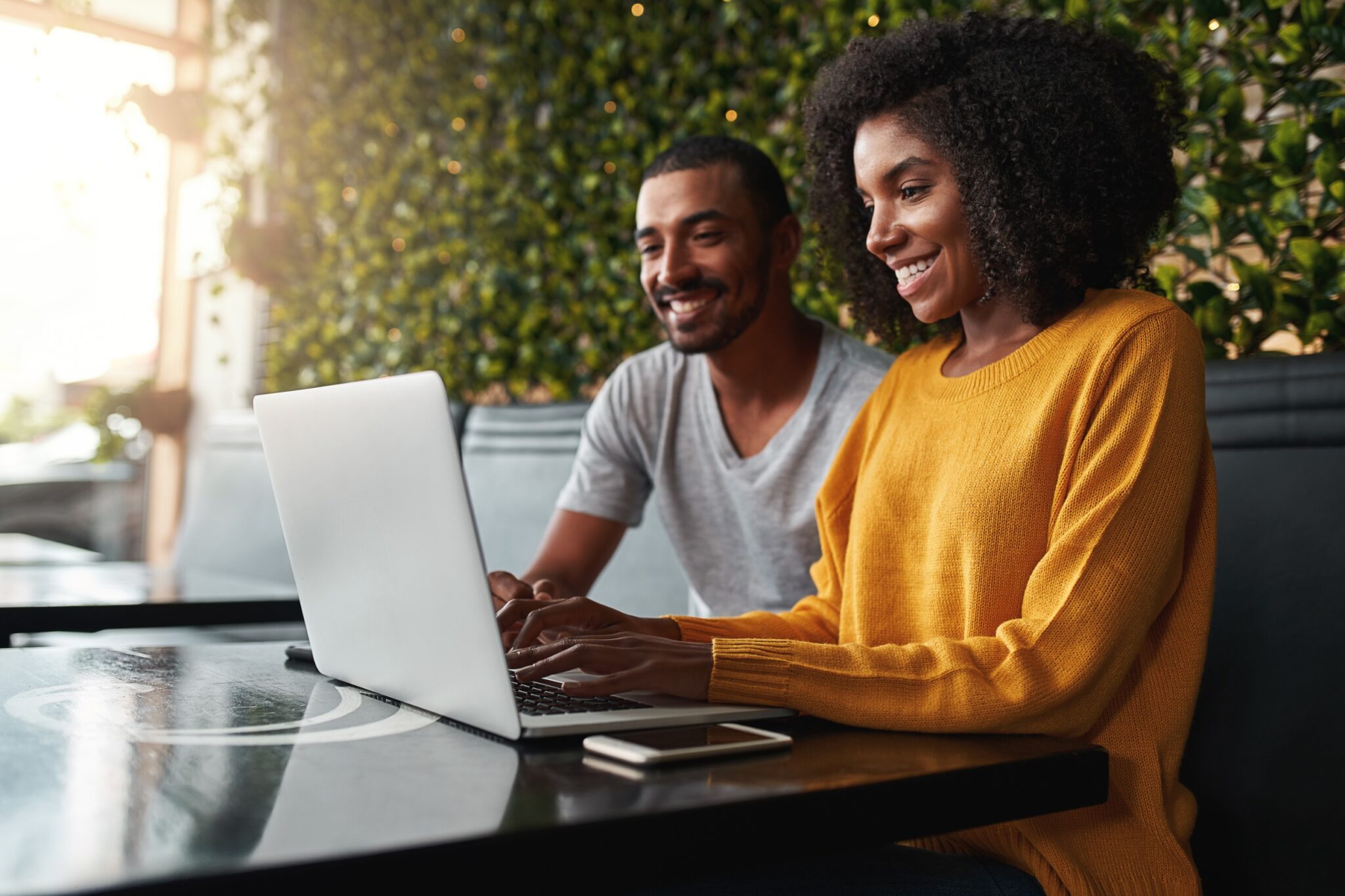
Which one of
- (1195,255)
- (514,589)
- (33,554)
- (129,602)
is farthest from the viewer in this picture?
(33,554)

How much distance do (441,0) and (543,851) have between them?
317 centimetres

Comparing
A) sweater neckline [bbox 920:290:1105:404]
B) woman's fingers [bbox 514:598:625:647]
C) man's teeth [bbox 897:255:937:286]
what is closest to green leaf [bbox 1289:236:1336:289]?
sweater neckline [bbox 920:290:1105:404]

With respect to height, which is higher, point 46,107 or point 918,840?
point 46,107

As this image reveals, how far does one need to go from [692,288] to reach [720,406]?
0.20 metres

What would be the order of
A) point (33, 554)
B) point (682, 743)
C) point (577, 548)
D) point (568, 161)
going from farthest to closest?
1. point (33, 554)
2. point (568, 161)
3. point (577, 548)
4. point (682, 743)

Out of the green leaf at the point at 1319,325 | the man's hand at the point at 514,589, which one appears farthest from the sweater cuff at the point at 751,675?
the green leaf at the point at 1319,325

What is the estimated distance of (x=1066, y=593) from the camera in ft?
3.11

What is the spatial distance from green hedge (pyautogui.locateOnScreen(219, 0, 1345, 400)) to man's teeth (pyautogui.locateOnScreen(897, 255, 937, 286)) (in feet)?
1.73

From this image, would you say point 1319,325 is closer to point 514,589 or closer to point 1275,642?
point 1275,642

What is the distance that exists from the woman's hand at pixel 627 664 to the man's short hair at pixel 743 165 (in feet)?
3.74

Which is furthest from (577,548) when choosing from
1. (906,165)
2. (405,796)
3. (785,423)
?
(405,796)

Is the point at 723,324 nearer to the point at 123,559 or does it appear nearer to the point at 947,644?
the point at 947,644

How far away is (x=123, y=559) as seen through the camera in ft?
15.7

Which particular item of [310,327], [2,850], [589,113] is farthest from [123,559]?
[2,850]
